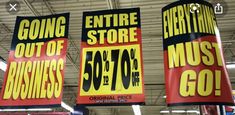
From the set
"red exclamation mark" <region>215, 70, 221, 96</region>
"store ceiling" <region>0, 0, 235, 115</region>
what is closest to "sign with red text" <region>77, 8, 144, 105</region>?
"red exclamation mark" <region>215, 70, 221, 96</region>

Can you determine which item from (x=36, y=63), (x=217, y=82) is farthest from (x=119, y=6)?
(x=217, y=82)

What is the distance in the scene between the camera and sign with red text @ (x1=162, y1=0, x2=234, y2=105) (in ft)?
11.6

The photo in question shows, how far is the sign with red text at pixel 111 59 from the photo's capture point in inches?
152

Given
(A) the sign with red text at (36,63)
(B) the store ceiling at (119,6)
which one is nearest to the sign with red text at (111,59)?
(A) the sign with red text at (36,63)

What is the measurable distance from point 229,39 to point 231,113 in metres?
6.11

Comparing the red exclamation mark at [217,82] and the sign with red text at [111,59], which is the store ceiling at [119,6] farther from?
the red exclamation mark at [217,82]

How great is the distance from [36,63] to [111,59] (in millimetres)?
1171

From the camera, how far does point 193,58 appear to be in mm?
3707

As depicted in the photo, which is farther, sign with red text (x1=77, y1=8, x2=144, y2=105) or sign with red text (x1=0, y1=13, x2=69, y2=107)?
sign with red text (x1=0, y1=13, x2=69, y2=107)

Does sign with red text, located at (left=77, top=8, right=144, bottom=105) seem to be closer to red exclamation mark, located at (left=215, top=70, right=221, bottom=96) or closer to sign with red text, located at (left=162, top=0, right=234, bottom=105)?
sign with red text, located at (left=162, top=0, right=234, bottom=105)

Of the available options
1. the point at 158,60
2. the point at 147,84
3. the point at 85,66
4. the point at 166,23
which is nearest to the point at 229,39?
the point at 158,60

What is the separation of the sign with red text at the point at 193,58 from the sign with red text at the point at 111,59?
17.4 inches

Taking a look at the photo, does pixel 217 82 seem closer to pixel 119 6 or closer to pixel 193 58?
pixel 193 58

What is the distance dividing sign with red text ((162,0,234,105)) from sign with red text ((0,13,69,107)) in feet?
5.25
